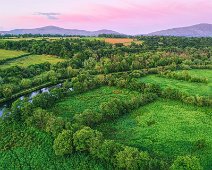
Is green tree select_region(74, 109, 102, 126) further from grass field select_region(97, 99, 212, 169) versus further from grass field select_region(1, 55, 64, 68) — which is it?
grass field select_region(1, 55, 64, 68)

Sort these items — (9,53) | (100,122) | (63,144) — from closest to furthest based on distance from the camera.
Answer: (63,144), (100,122), (9,53)

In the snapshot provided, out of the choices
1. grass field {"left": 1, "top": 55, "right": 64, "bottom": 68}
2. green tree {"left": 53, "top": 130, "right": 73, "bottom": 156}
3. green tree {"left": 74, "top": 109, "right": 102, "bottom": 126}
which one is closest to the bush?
green tree {"left": 53, "top": 130, "right": 73, "bottom": 156}

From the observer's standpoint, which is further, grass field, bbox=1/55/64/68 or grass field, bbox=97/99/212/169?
grass field, bbox=1/55/64/68

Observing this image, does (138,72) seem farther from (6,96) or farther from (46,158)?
(46,158)

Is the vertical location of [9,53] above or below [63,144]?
above

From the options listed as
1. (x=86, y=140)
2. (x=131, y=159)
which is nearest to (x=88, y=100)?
(x=86, y=140)

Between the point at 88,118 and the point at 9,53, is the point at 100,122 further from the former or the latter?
the point at 9,53
